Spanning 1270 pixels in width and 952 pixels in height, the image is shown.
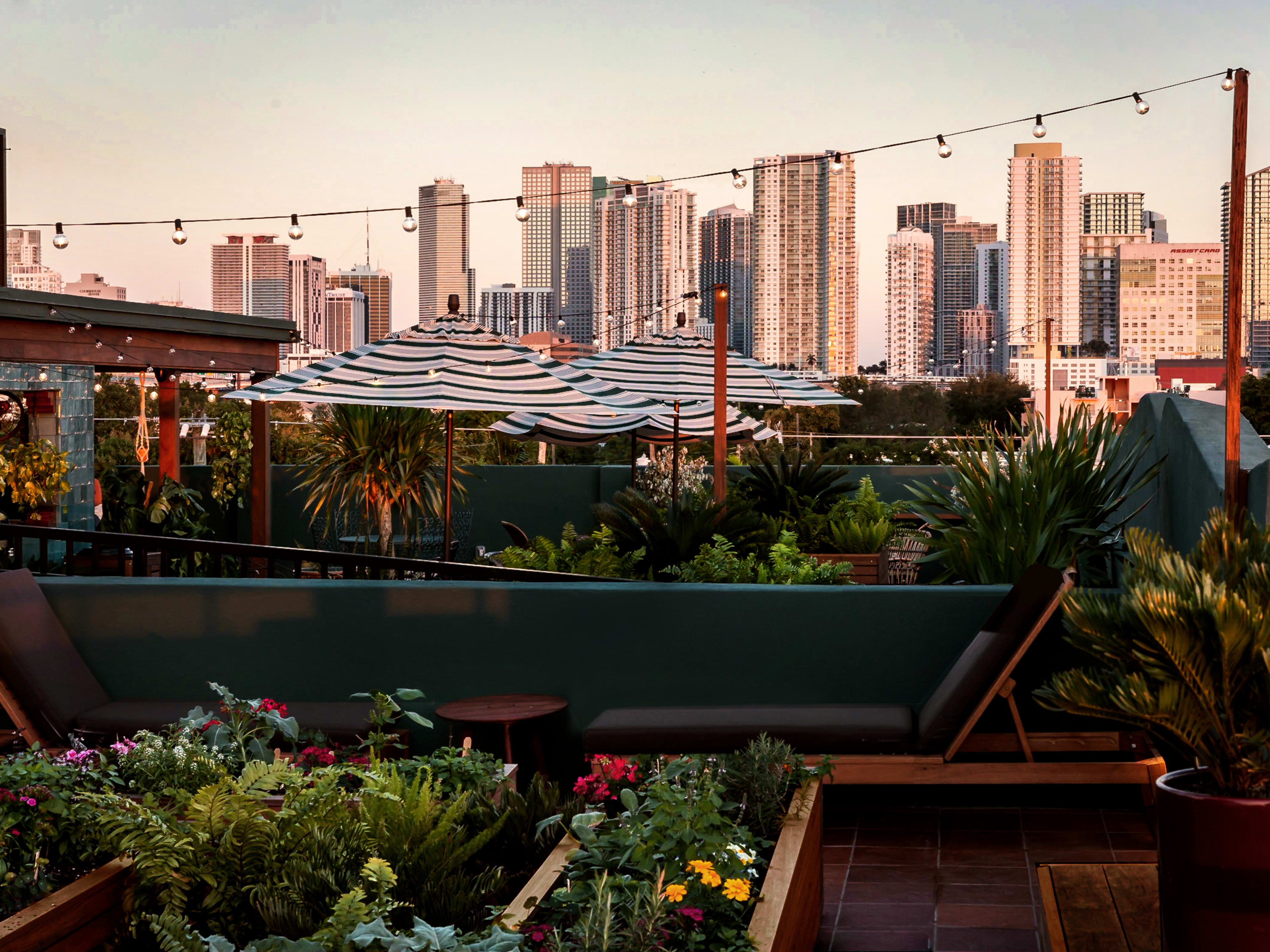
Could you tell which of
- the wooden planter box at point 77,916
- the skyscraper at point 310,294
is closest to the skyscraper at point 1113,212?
the skyscraper at point 310,294

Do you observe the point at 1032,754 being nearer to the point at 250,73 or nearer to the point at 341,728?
the point at 341,728

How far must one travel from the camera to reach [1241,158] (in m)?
4.60

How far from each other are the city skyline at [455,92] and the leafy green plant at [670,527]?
11.4ft

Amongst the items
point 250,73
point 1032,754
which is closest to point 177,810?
point 1032,754

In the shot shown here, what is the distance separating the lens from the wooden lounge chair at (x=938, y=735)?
3951 mm

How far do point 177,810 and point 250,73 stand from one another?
59.6ft

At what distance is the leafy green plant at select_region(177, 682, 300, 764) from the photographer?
3354mm

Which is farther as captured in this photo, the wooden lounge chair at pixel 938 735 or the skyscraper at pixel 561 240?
the skyscraper at pixel 561 240

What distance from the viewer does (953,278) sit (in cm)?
12719

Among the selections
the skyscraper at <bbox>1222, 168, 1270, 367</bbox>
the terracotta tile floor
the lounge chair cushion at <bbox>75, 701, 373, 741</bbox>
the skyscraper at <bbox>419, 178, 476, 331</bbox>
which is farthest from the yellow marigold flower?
the skyscraper at <bbox>419, 178, 476, 331</bbox>

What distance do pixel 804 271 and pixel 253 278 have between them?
44.6 m

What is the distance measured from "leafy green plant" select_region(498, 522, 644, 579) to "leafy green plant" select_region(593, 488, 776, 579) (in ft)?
0.18

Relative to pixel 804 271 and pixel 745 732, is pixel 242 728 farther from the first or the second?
pixel 804 271

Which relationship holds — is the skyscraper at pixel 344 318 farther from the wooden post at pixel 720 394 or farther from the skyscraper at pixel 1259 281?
the wooden post at pixel 720 394
